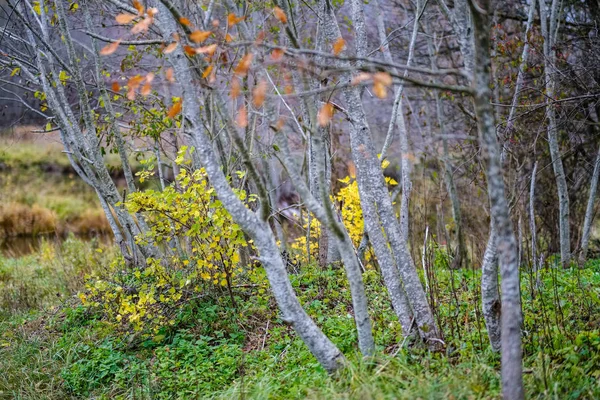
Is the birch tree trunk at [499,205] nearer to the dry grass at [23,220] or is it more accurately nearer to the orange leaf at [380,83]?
the orange leaf at [380,83]

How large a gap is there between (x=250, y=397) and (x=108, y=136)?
14.5 ft

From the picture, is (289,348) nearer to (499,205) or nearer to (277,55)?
(499,205)

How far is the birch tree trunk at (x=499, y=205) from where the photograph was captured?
2195 mm

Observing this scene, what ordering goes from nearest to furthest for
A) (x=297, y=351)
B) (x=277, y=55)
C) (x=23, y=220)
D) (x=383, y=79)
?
1. (x=383, y=79)
2. (x=277, y=55)
3. (x=297, y=351)
4. (x=23, y=220)

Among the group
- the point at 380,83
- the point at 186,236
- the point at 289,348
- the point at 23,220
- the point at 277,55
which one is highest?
the point at 277,55

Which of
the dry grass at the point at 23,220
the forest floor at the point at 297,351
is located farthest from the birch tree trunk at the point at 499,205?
the dry grass at the point at 23,220

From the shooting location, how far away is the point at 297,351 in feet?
12.9

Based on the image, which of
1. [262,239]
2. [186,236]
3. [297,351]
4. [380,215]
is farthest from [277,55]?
[186,236]

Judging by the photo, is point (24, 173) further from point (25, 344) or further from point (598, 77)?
point (598, 77)

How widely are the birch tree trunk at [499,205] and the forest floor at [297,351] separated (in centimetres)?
34

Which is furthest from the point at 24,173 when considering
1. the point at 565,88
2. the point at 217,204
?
the point at 565,88

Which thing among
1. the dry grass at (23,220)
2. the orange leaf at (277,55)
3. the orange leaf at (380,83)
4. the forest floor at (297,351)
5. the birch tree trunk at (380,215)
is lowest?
the dry grass at (23,220)

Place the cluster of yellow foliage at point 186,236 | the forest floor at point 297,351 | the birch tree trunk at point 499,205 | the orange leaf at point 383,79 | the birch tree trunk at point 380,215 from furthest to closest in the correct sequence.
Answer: the cluster of yellow foliage at point 186,236, the birch tree trunk at point 380,215, the forest floor at point 297,351, the birch tree trunk at point 499,205, the orange leaf at point 383,79

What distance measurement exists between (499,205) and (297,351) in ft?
7.36
